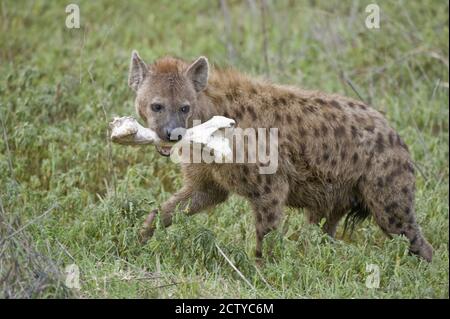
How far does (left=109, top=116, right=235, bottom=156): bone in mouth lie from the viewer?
482 cm

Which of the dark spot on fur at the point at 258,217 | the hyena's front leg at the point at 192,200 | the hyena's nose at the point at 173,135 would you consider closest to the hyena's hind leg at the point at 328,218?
the dark spot on fur at the point at 258,217

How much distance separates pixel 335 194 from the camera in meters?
5.52

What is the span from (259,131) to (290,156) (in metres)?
0.24

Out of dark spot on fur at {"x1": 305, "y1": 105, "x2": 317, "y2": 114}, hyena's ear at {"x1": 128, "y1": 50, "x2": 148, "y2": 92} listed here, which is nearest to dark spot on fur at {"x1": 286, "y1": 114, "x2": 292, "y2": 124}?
dark spot on fur at {"x1": 305, "y1": 105, "x2": 317, "y2": 114}

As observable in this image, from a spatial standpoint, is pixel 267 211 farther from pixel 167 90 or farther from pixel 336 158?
pixel 167 90

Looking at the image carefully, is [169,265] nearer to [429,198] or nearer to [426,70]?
[429,198]

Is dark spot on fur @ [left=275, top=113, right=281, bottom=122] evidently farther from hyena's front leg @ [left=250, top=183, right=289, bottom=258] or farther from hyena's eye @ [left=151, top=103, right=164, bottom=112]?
hyena's eye @ [left=151, top=103, right=164, bottom=112]

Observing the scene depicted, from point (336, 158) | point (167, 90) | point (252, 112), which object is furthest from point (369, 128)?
point (167, 90)

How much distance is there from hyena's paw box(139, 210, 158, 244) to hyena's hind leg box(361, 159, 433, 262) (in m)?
1.23

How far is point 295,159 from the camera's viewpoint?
542cm

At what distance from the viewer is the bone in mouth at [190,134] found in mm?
4816

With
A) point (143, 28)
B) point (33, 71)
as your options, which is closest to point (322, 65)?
point (143, 28)

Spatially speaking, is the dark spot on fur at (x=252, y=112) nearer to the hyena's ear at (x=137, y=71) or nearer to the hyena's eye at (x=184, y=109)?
the hyena's eye at (x=184, y=109)
